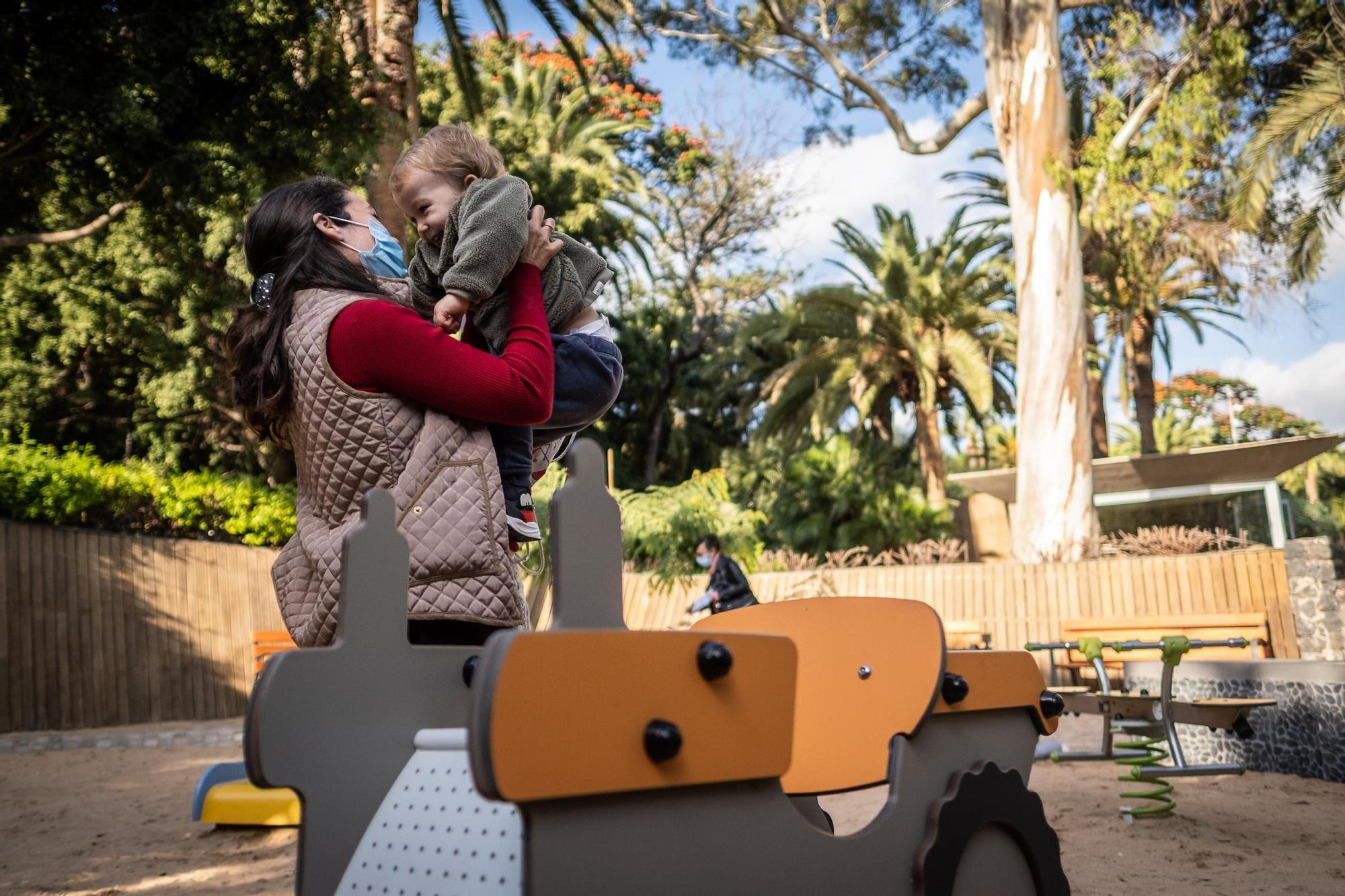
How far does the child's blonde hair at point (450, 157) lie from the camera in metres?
1.98

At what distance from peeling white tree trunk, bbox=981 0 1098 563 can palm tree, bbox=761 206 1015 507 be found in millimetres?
6378

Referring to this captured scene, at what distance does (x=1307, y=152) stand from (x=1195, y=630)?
11898 millimetres

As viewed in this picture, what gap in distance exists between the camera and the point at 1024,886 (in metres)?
1.95

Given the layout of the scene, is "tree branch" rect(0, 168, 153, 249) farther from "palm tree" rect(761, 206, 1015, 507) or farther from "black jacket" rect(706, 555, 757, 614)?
"palm tree" rect(761, 206, 1015, 507)

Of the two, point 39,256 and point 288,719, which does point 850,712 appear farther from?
point 39,256

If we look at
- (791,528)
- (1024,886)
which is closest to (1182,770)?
(1024,886)

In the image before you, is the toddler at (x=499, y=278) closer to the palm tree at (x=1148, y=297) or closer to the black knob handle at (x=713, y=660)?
the black knob handle at (x=713, y=660)

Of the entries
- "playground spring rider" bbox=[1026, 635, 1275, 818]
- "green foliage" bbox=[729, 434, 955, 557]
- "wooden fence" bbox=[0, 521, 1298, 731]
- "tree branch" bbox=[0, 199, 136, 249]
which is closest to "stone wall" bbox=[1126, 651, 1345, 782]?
"playground spring rider" bbox=[1026, 635, 1275, 818]

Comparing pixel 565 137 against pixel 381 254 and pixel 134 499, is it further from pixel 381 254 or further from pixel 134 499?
pixel 381 254

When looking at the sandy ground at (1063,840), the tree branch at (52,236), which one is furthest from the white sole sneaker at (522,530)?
the tree branch at (52,236)

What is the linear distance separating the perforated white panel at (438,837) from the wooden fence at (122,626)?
11.8m

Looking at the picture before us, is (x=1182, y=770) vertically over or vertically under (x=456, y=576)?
under

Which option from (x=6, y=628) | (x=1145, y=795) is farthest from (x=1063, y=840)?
(x=6, y=628)

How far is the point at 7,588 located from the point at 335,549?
39.1 feet
